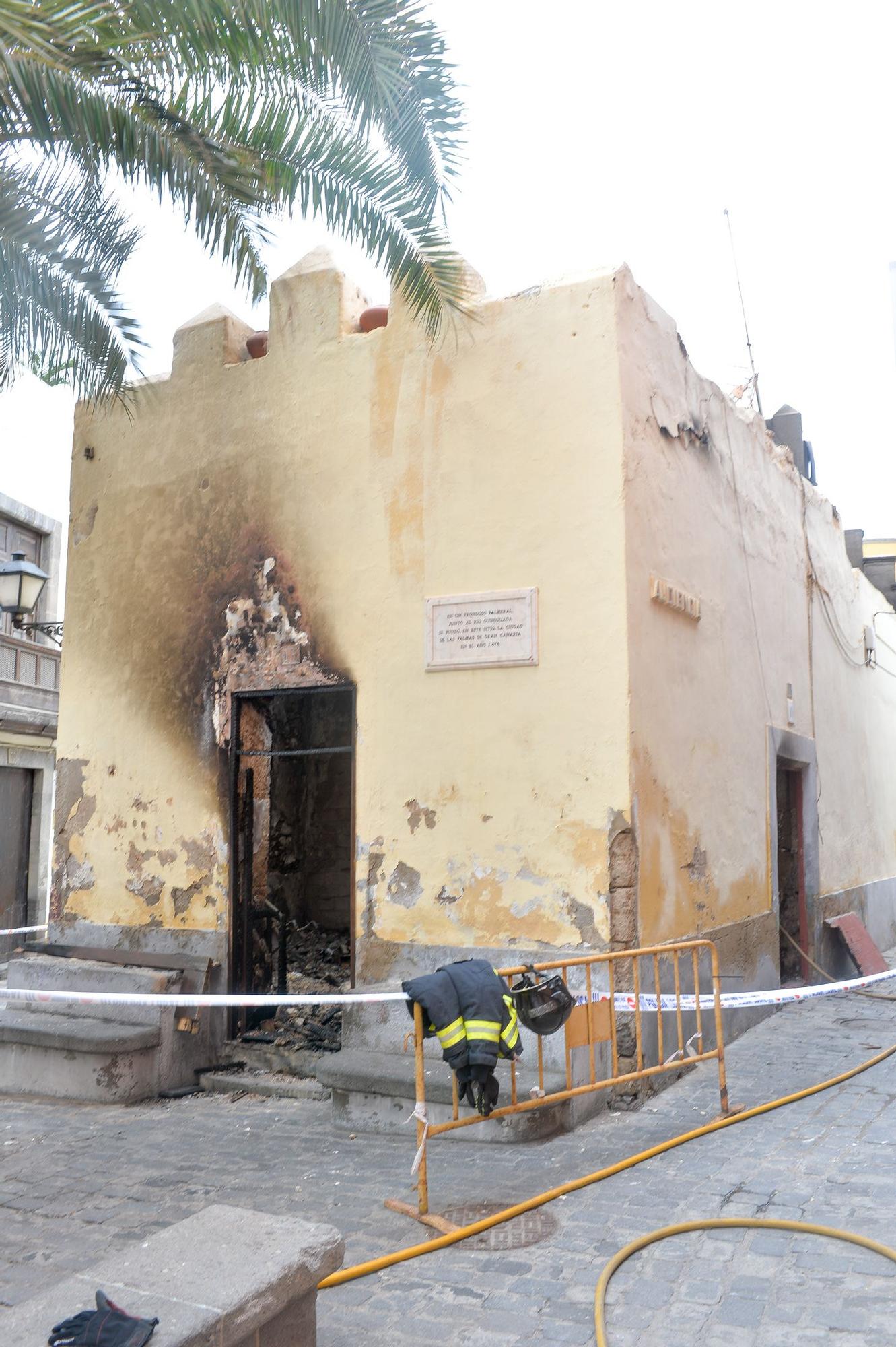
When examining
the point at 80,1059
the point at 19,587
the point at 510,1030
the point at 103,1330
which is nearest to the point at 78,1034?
the point at 80,1059

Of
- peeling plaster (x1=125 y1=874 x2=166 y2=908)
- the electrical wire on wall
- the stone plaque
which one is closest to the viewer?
the stone plaque

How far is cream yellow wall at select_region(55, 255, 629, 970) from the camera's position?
6730 millimetres

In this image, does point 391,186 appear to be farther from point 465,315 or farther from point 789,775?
point 789,775

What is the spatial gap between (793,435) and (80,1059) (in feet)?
29.9

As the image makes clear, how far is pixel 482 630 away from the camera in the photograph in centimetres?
703

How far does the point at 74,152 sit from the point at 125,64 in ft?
2.29

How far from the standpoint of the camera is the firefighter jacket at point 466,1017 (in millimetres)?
4723

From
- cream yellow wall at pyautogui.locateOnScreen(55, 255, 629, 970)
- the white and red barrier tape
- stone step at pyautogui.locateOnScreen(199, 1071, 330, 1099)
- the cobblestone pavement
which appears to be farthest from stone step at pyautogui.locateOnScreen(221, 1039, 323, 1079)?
cream yellow wall at pyautogui.locateOnScreen(55, 255, 629, 970)

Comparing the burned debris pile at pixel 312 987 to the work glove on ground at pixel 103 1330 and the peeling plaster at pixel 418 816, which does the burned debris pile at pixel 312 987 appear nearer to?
the peeling plaster at pixel 418 816

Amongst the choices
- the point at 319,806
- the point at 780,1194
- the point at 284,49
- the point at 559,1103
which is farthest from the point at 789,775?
the point at 284,49

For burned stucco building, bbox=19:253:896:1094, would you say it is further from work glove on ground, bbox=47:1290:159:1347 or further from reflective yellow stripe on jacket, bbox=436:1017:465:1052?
work glove on ground, bbox=47:1290:159:1347

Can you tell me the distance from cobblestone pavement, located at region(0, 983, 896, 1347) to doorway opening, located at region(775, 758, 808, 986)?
3276mm

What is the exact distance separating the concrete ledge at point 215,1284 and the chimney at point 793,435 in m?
10.2

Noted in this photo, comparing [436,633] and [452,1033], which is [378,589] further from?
[452,1033]
